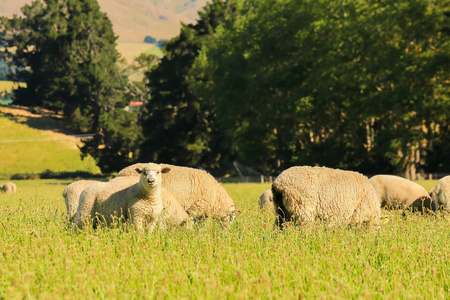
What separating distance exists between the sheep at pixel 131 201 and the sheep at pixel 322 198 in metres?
2.25

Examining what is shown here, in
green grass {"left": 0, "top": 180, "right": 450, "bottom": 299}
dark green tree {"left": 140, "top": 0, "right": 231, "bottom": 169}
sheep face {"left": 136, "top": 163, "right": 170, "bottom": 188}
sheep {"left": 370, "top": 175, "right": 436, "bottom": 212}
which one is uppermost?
dark green tree {"left": 140, "top": 0, "right": 231, "bottom": 169}

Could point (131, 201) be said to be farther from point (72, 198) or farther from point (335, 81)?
point (335, 81)

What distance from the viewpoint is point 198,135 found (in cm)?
5516

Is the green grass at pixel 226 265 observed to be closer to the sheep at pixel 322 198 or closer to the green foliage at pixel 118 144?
the sheep at pixel 322 198

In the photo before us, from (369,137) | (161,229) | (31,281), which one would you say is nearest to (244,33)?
(369,137)

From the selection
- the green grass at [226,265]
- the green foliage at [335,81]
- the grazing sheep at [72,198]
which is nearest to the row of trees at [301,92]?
the green foliage at [335,81]

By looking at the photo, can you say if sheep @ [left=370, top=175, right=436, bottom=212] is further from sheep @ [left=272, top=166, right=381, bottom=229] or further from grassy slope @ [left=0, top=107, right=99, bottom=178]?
grassy slope @ [left=0, top=107, right=99, bottom=178]

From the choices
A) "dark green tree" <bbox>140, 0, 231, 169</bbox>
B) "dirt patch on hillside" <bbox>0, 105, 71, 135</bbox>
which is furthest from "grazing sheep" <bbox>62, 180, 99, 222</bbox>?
"dirt patch on hillside" <bbox>0, 105, 71, 135</bbox>

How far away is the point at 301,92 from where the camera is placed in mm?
38406

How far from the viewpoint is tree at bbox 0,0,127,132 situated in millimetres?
76750

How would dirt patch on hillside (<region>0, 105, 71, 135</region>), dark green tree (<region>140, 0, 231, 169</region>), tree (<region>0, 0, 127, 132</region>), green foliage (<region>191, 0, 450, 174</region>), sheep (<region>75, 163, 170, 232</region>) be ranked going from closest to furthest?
sheep (<region>75, 163, 170, 232</region>) → green foliage (<region>191, 0, 450, 174</region>) → dark green tree (<region>140, 0, 231, 169</region>) → tree (<region>0, 0, 127, 132</region>) → dirt patch on hillside (<region>0, 105, 71, 135</region>)

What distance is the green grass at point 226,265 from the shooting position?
5.48 metres

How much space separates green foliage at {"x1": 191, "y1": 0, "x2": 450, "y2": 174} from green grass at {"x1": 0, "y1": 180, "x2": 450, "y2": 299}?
26503 mm

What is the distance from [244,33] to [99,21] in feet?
154
